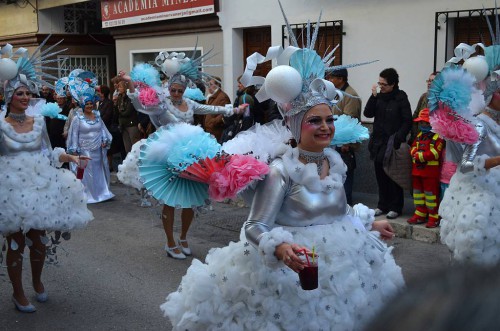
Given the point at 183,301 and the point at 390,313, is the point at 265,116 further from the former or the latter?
the point at 390,313

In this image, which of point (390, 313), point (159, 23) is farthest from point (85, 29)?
point (390, 313)

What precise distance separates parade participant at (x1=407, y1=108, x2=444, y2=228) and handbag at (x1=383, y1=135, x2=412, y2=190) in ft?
0.75

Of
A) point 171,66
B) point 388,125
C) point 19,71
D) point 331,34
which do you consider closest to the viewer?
point 19,71

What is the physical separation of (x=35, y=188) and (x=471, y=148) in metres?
3.43

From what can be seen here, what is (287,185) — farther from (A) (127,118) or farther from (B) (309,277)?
(A) (127,118)

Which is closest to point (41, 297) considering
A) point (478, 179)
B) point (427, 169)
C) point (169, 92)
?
point (169, 92)

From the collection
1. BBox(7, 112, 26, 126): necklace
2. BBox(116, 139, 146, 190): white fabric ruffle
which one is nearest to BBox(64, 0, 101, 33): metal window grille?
BBox(116, 139, 146, 190): white fabric ruffle

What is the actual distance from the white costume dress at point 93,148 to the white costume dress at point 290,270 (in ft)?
23.9

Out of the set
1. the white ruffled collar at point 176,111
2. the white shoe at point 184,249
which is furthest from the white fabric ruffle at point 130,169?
the white shoe at point 184,249

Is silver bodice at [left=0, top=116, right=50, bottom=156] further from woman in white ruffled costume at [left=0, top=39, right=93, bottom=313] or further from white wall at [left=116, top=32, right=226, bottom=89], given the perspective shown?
white wall at [left=116, top=32, right=226, bottom=89]

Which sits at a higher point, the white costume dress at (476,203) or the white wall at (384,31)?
the white wall at (384,31)

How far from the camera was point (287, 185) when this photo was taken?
347 cm

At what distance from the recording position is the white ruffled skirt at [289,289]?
3188mm

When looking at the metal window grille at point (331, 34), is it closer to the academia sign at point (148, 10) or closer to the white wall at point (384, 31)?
the white wall at point (384, 31)
